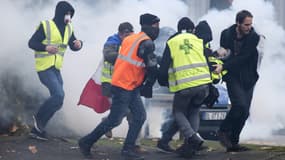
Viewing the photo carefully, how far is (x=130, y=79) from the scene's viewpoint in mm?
9047

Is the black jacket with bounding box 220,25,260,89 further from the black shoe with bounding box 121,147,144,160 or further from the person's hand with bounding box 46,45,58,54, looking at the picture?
the person's hand with bounding box 46,45,58,54

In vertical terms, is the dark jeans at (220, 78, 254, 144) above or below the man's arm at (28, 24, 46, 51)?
below

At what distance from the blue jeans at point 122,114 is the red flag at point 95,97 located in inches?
44.3

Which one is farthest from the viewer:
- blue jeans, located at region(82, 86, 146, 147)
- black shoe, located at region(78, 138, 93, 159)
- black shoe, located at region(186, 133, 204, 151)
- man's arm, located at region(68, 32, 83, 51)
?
man's arm, located at region(68, 32, 83, 51)

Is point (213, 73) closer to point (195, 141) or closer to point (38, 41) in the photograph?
point (195, 141)

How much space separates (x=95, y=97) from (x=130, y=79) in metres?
1.44

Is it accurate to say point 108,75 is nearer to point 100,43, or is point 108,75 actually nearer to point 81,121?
point 81,121

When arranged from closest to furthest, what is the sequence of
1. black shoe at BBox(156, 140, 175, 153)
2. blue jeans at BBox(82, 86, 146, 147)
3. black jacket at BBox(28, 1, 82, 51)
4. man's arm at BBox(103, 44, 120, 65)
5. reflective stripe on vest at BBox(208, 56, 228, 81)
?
blue jeans at BBox(82, 86, 146, 147) → reflective stripe on vest at BBox(208, 56, 228, 81) → man's arm at BBox(103, 44, 120, 65) → black shoe at BBox(156, 140, 175, 153) → black jacket at BBox(28, 1, 82, 51)

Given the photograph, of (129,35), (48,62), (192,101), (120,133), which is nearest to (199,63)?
(192,101)

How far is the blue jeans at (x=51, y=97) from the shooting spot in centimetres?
993

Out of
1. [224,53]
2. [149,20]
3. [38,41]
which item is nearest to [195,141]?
[224,53]

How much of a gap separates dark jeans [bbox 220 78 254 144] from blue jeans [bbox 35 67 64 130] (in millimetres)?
2145

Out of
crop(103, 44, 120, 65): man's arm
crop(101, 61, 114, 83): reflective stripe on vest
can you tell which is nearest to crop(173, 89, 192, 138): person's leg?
crop(103, 44, 120, 65): man's arm

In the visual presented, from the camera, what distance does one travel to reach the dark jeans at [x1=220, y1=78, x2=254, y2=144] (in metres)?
9.21
